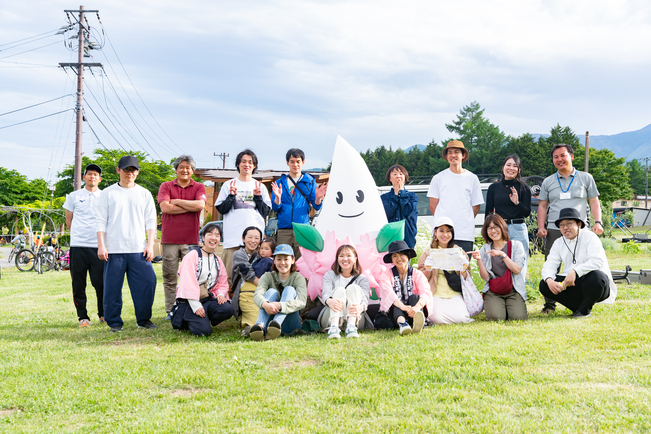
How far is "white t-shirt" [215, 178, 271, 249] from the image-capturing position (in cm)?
562

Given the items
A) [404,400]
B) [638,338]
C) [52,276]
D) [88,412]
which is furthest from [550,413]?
[52,276]

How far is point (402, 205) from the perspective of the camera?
5.91m

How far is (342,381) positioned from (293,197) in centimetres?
271

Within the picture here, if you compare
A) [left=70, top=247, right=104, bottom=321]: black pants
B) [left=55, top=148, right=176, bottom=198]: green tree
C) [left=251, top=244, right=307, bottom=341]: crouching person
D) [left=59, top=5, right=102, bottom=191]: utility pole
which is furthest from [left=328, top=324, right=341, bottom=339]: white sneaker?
[left=55, top=148, right=176, bottom=198]: green tree

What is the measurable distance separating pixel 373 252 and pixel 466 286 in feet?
3.68

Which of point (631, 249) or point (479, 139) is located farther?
point (479, 139)

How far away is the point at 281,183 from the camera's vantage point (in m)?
5.75

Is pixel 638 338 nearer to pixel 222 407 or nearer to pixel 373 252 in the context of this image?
pixel 373 252

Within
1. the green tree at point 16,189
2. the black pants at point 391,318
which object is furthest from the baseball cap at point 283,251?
the green tree at point 16,189

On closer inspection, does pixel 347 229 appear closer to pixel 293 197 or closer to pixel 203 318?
pixel 293 197

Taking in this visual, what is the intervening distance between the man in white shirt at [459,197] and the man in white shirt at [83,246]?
153 inches

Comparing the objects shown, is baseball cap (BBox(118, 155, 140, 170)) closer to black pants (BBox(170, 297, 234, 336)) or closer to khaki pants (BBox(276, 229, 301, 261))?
black pants (BBox(170, 297, 234, 336))

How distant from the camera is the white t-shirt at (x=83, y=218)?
19.2ft

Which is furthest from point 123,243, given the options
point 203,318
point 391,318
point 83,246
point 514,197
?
point 514,197
